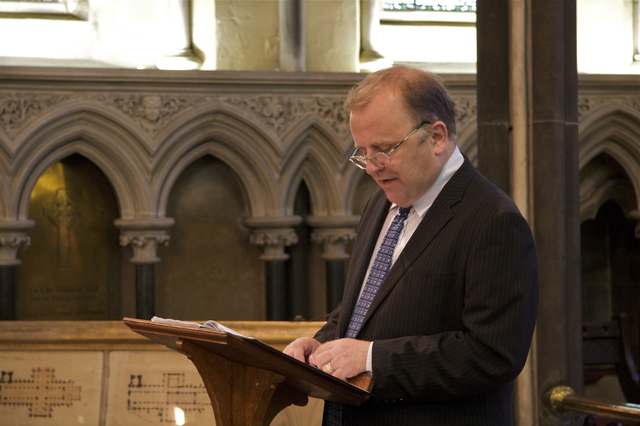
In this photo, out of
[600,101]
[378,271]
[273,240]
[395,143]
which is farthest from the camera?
[600,101]

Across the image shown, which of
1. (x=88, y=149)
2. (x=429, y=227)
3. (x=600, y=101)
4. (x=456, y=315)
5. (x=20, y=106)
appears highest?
(x=600, y=101)

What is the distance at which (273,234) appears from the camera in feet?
17.8

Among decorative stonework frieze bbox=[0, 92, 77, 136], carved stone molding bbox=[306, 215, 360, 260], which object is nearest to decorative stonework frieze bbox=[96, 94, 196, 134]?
decorative stonework frieze bbox=[0, 92, 77, 136]

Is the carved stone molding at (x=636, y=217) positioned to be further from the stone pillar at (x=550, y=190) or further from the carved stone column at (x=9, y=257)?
the carved stone column at (x=9, y=257)

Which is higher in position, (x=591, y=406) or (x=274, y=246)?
(x=274, y=246)

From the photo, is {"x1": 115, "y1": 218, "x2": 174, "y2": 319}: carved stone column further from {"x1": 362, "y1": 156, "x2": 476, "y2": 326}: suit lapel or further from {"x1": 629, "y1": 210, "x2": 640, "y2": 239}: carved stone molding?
{"x1": 362, "y1": 156, "x2": 476, "y2": 326}: suit lapel

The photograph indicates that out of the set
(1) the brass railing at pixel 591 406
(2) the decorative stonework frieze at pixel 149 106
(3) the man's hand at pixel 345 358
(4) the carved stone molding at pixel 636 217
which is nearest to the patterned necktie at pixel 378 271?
(3) the man's hand at pixel 345 358

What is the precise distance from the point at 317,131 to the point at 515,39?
2618 mm

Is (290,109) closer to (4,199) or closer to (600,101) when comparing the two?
(4,199)

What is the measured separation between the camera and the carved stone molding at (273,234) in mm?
5406

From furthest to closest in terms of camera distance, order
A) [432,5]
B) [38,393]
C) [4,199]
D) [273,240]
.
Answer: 1. [432,5]
2. [273,240]
3. [4,199]
4. [38,393]

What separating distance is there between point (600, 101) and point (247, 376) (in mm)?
4928

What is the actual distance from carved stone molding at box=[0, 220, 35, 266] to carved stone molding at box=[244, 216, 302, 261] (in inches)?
58.8

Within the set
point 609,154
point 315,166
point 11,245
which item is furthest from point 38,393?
point 609,154
